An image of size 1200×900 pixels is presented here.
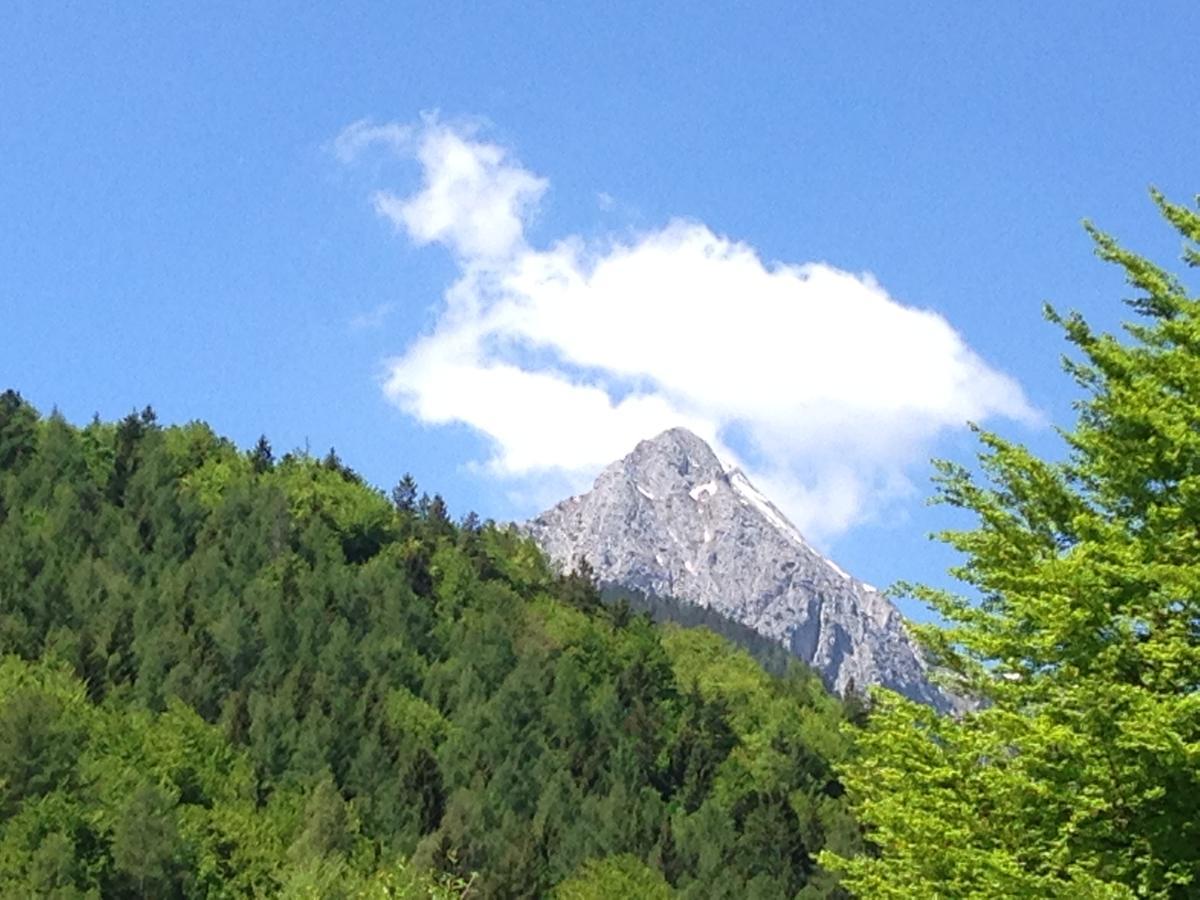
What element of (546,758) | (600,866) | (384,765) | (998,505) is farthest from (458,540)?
(998,505)

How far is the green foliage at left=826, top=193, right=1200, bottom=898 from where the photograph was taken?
1438 centimetres

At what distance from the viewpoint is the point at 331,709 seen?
438ft

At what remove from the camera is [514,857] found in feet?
353

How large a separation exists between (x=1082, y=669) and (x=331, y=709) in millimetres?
123832

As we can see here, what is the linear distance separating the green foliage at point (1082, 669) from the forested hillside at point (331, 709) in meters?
62.9

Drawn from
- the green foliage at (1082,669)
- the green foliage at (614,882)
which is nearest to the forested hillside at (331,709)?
the green foliage at (614,882)

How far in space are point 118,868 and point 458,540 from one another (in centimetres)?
11110

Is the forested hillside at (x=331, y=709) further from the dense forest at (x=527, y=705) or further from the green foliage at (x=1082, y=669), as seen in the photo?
the green foliage at (x=1082, y=669)

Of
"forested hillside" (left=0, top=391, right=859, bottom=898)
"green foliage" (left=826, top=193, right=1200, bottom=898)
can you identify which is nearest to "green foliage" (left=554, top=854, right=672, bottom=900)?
"forested hillside" (left=0, top=391, right=859, bottom=898)

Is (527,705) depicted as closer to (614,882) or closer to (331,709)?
(331,709)

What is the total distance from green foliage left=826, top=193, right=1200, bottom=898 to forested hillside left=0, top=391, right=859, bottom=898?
6287 centimetres

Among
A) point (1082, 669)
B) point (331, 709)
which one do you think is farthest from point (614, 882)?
point (1082, 669)

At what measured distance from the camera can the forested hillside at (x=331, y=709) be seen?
9150cm

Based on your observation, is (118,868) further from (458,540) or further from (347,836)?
(458,540)
